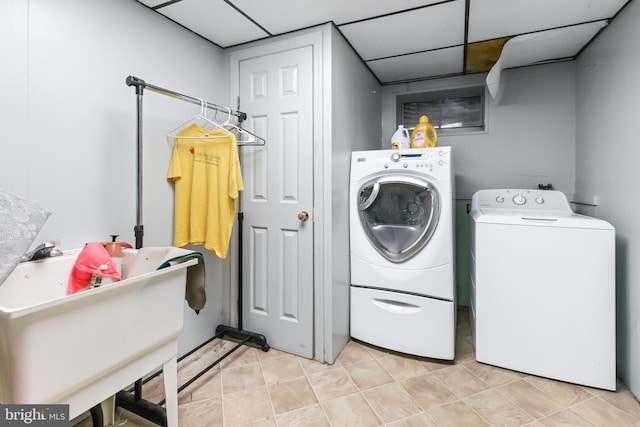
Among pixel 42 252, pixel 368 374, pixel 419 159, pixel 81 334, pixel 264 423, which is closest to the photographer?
pixel 81 334

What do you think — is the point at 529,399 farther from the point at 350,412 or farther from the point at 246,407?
the point at 246,407


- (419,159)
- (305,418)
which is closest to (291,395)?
(305,418)

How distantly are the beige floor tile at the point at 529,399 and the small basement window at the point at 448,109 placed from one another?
213cm

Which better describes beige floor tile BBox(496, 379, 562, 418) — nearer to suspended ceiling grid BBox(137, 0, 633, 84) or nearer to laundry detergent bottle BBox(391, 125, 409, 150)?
laundry detergent bottle BBox(391, 125, 409, 150)

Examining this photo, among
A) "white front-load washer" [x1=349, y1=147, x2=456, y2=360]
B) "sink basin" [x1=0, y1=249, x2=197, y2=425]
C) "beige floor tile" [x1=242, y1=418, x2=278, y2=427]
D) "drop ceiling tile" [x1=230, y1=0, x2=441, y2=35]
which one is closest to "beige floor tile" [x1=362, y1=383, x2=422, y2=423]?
"white front-load washer" [x1=349, y1=147, x2=456, y2=360]

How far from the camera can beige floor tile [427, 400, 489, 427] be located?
4.86 ft

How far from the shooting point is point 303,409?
1574 mm

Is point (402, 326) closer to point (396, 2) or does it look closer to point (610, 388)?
point (610, 388)

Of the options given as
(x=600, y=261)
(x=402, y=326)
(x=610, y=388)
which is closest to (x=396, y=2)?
(x=600, y=261)

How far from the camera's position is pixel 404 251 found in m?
2.04

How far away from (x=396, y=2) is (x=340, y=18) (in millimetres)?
347

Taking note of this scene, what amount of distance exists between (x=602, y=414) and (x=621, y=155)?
1.41 metres

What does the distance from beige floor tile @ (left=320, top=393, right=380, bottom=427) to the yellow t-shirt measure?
1.02m

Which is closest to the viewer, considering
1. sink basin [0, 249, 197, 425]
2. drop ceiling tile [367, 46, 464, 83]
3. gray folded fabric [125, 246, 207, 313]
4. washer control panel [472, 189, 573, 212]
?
sink basin [0, 249, 197, 425]
